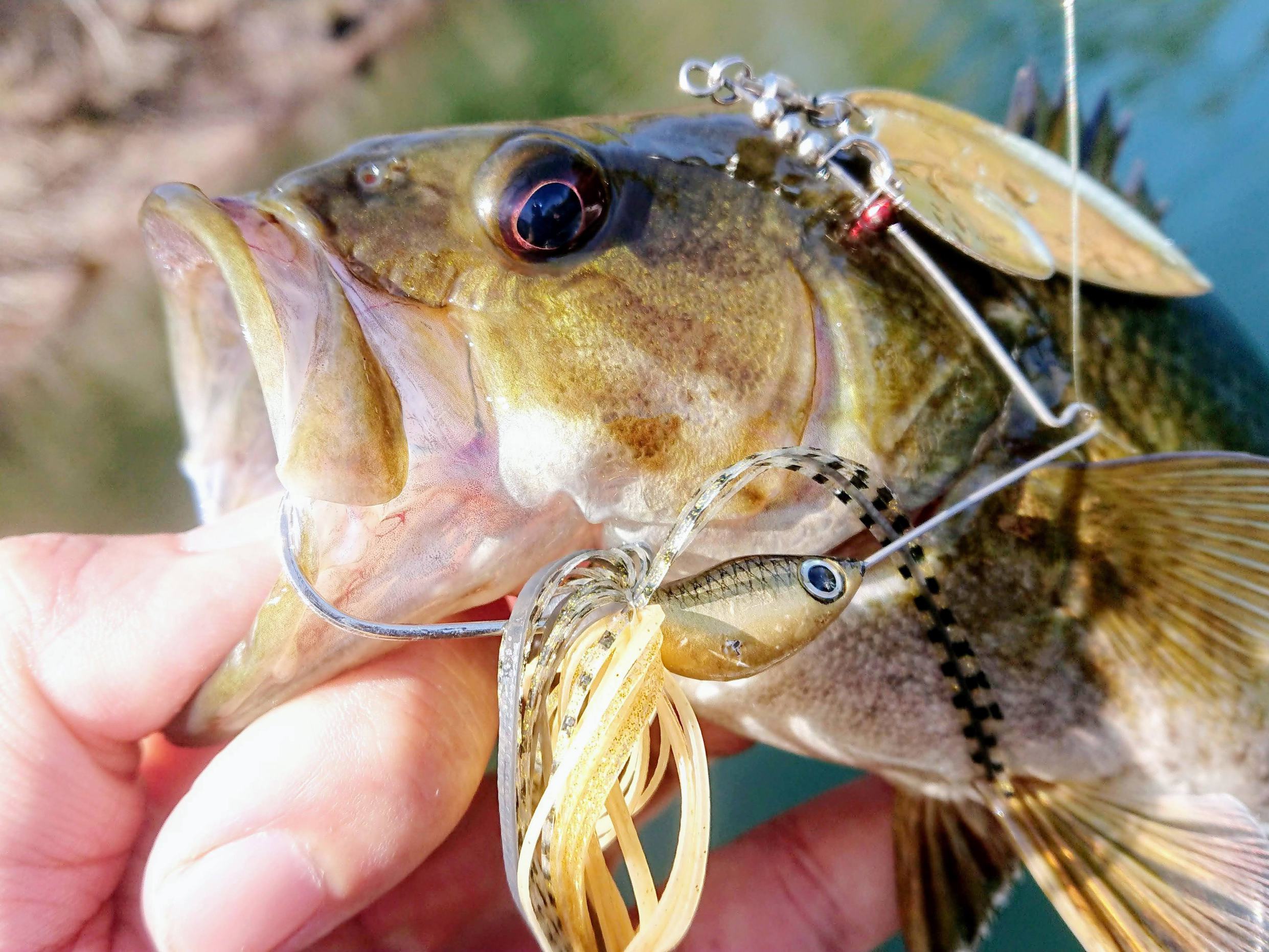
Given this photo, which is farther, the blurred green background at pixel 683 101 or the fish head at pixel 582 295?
the blurred green background at pixel 683 101

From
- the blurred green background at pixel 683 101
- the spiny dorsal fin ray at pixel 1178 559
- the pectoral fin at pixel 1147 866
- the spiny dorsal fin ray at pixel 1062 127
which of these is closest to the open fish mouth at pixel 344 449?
the spiny dorsal fin ray at pixel 1178 559

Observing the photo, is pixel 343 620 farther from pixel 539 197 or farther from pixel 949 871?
pixel 949 871

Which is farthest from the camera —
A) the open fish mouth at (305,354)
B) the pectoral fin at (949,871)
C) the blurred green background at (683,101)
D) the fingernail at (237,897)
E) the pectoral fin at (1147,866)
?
the blurred green background at (683,101)

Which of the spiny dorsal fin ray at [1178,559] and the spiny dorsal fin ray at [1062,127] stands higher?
the spiny dorsal fin ray at [1062,127]

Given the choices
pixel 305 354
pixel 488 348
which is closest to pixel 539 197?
pixel 488 348

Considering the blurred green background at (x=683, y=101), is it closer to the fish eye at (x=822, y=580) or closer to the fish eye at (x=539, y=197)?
the fish eye at (x=822, y=580)

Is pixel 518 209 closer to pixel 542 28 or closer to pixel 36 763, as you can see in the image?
pixel 36 763

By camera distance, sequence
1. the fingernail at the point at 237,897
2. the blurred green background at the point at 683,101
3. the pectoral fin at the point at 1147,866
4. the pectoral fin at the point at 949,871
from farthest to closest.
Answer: the blurred green background at the point at 683,101 → the pectoral fin at the point at 949,871 → the pectoral fin at the point at 1147,866 → the fingernail at the point at 237,897
